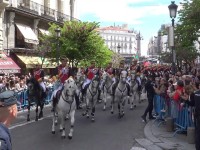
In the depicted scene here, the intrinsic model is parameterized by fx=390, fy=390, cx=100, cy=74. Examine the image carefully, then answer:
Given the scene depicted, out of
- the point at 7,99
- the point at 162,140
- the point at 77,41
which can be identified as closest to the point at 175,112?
the point at 162,140

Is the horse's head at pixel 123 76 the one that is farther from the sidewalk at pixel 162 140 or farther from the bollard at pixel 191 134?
the bollard at pixel 191 134

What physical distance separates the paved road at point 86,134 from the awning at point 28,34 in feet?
66.3

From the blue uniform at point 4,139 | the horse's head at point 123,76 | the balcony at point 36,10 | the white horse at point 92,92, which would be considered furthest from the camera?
the balcony at point 36,10

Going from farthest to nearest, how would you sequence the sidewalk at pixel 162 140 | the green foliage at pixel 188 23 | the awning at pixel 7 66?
the awning at pixel 7 66 < the green foliage at pixel 188 23 < the sidewalk at pixel 162 140

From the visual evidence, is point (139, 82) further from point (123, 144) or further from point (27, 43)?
point (27, 43)

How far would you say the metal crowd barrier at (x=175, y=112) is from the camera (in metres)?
12.0

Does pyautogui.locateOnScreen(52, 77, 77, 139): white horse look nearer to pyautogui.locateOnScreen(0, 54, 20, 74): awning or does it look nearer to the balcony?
pyautogui.locateOnScreen(0, 54, 20, 74): awning

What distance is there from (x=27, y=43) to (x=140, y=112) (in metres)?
21.4

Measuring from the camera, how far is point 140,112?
19547 mm

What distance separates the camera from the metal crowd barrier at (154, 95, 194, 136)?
39.4 ft

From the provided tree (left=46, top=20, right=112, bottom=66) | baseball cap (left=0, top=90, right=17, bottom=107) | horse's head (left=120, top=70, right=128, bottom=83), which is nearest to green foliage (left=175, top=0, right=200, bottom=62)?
tree (left=46, top=20, right=112, bottom=66)

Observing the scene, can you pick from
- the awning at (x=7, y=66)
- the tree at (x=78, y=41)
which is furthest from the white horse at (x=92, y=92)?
the tree at (x=78, y=41)

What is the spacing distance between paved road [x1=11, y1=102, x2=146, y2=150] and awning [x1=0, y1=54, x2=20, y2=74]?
44.8 ft

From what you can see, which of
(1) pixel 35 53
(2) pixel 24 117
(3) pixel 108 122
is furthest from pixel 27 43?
(3) pixel 108 122
